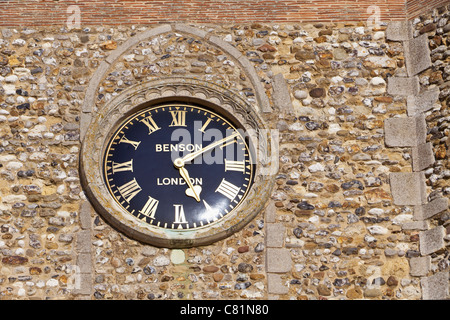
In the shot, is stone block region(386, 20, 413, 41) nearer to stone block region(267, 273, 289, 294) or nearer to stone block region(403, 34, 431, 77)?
stone block region(403, 34, 431, 77)

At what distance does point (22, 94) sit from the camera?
1525 cm

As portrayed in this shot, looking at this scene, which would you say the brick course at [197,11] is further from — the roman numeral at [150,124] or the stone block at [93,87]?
the roman numeral at [150,124]

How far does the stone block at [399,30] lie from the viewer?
15672 millimetres

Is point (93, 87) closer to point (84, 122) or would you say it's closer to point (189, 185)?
point (84, 122)

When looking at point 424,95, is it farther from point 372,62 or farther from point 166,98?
point 166,98

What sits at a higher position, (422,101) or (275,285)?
(422,101)

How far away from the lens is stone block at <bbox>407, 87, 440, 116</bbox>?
1509 centimetres

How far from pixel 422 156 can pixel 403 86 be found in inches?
36.6

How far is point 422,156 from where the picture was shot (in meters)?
14.9

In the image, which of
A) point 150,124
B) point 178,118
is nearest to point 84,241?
point 150,124

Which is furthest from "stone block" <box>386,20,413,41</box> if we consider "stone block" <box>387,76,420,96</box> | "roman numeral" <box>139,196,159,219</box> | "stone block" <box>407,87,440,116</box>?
"roman numeral" <box>139,196,159,219</box>

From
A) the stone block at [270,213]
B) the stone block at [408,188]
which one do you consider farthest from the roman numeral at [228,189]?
the stone block at [408,188]

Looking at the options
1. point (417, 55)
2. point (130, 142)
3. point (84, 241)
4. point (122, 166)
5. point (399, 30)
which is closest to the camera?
point (84, 241)

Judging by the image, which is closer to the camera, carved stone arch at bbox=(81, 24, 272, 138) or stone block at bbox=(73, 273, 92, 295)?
stone block at bbox=(73, 273, 92, 295)
